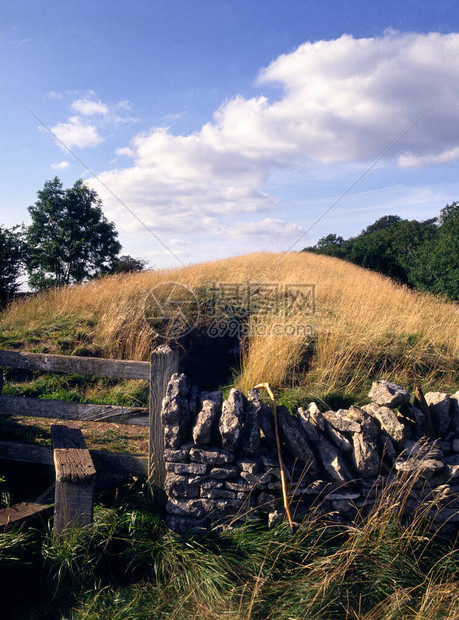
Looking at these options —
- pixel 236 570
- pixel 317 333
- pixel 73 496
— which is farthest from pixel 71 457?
pixel 317 333

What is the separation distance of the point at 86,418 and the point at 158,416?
2.81 feet

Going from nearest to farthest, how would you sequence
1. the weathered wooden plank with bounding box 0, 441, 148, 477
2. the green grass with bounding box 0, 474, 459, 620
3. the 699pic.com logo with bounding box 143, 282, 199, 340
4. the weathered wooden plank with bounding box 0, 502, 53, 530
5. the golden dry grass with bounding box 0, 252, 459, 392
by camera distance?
1. the green grass with bounding box 0, 474, 459, 620
2. the weathered wooden plank with bounding box 0, 502, 53, 530
3. the weathered wooden plank with bounding box 0, 441, 148, 477
4. the golden dry grass with bounding box 0, 252, 459, 392
5. the 699pic.com logo with bounding box 143, 282, 199, 340

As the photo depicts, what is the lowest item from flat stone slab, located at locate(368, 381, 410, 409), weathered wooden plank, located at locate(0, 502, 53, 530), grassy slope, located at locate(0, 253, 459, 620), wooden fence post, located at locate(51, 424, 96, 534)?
grassy slope, located at locate(0, 253, 459, 620)

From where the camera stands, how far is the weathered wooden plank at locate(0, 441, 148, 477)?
12.2ft

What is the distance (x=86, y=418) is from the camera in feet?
13.0

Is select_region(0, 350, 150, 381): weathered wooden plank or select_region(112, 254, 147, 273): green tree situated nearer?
select_region(0, 350, 150, 381): weathered wooden plank

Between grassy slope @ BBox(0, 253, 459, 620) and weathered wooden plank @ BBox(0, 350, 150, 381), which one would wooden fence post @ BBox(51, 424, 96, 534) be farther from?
weathered wooden plank @ BBox(0, 350, 150, 381)

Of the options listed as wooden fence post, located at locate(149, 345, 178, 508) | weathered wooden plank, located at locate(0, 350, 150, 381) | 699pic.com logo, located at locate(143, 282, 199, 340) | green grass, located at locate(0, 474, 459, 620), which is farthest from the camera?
699pic.com logo, located at locate(143, 282, 199, 340)

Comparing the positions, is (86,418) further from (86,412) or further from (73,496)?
(73,496)

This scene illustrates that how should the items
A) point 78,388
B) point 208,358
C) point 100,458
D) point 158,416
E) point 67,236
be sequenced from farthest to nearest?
1. point 67,236
2. point 208,358
3. point 78,388
4. point 100,458
5. point 158,416

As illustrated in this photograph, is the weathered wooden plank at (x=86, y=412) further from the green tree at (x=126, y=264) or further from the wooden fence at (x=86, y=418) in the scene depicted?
the green tree at (x=126, y=264)

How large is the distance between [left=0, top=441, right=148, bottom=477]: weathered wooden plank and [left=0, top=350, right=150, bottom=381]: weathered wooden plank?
2.37 ft

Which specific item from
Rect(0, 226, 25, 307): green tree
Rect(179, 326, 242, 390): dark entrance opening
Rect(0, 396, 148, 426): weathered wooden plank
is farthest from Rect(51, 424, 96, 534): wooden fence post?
Rect(0, 226, 25, 307): green tree

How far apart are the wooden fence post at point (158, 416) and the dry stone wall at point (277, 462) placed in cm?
9
